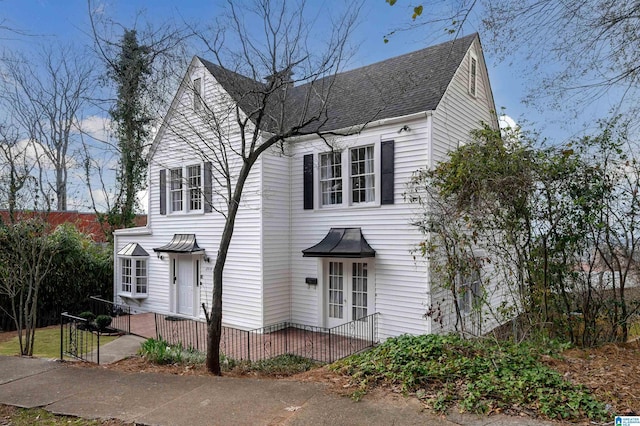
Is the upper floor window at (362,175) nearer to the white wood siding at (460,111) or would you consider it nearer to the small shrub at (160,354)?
the white wood siding at (460,111)

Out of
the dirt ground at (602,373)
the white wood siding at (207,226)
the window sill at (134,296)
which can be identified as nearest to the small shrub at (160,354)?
the dirt ground at (602,373)

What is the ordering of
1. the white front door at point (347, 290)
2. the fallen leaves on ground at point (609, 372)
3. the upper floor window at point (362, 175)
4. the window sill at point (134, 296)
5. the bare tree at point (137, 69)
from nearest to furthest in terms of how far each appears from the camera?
the fallen leaves on ground at point (609, 372) < the bare tree at point (137, 69) < the white front door at point (347, 290) < the upper floor window at point (362, 175) < the window sill at point (134, 296)

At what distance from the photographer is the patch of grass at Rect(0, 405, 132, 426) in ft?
15.1

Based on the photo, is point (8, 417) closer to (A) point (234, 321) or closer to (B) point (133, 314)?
(A) point (234, 321)

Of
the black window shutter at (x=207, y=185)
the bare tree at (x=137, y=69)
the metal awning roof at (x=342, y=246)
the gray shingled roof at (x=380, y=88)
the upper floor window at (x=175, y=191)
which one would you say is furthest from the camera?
the upper floor window at (x=175, y=191)

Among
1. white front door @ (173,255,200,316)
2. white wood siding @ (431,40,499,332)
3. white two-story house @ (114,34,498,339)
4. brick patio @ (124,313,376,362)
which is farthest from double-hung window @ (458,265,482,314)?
white front door @ (173,255,200,316)

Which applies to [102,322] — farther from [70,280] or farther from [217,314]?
[217,314]

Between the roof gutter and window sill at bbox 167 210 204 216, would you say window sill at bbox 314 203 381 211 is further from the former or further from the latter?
window sill at bbox 167 210 204 216

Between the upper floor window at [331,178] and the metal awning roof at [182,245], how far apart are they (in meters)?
4.51

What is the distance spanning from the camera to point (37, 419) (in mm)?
4855

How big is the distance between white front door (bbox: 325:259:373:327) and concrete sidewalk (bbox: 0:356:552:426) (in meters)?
5.27

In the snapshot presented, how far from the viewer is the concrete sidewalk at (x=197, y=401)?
4.27 metres

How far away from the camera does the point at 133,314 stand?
1439 centimetres

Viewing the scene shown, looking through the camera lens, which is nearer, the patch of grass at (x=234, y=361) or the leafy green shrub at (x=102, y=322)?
the patch of grass at (x=234, y=361)
